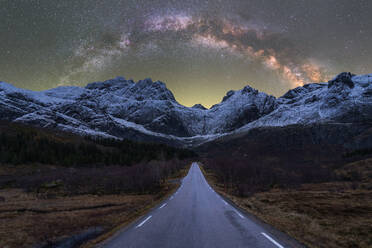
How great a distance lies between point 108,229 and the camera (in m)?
11.1

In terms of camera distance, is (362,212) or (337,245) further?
(362,212)

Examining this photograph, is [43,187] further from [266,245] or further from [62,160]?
[62,160]

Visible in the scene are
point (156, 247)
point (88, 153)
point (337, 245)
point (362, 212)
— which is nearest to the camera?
point (156, 247)

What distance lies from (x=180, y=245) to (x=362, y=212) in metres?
15.1

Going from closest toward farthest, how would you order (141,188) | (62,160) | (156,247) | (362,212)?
(156,247)
(362,212)
(141,188)
(62,160)

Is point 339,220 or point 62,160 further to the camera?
point 62,160

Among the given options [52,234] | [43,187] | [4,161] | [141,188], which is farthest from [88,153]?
[52,234]

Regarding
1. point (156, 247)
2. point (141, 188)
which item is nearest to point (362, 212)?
point (156, 247)

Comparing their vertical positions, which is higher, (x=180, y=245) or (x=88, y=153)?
(x=88, y=153)

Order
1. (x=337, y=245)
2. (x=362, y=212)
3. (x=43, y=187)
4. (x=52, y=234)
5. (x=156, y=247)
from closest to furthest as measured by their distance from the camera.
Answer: (x=156, y=247) → (x=337, y=245) → (x=52, y=234) → (x=362, y=212) → (x=43, y=187)

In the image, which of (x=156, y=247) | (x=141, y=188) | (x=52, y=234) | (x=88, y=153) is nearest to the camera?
(x=156, y=247)

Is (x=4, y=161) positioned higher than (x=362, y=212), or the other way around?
(x=4, y=161)

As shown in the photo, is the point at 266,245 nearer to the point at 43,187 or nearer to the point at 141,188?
the point at 141,188

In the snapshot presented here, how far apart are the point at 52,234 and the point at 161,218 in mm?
5610
